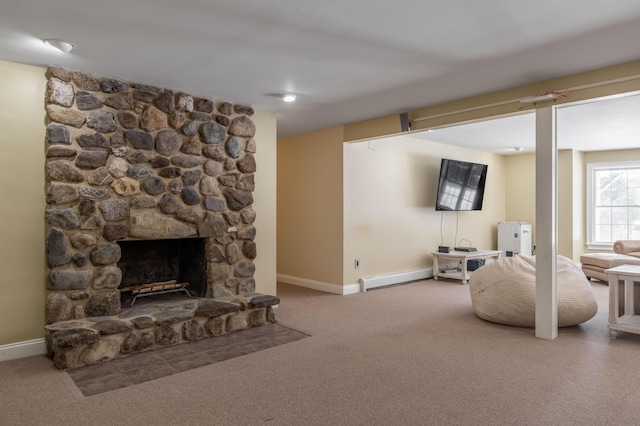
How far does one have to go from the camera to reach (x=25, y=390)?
8.37 feet

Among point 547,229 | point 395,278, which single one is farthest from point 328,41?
point 395,278

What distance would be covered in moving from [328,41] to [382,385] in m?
2.22

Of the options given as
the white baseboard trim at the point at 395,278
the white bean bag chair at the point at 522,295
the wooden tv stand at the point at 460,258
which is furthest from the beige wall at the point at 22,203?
the wooden tv stand at the point at 460,258

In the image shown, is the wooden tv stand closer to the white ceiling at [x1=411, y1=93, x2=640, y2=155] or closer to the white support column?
the white ceiling at [x1=411, y1=93, x2=640, y2=155]

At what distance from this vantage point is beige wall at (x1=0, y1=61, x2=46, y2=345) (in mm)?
3096

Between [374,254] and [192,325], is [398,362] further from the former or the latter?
[374,254]

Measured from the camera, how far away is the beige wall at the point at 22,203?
310cm

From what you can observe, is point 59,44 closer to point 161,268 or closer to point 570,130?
point 161,268

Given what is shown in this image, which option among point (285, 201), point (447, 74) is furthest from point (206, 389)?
point (285, 201)

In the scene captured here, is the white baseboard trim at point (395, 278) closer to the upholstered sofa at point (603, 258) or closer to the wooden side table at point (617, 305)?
the upholstered sofa at point (603, 258)

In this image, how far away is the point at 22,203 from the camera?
124 inches

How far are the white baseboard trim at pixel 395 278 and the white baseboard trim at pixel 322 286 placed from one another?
0.16m

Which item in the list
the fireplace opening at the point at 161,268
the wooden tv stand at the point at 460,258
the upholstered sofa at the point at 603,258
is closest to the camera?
the fireplace opening at the point at 161,268

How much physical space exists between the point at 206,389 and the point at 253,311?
1387 mm
